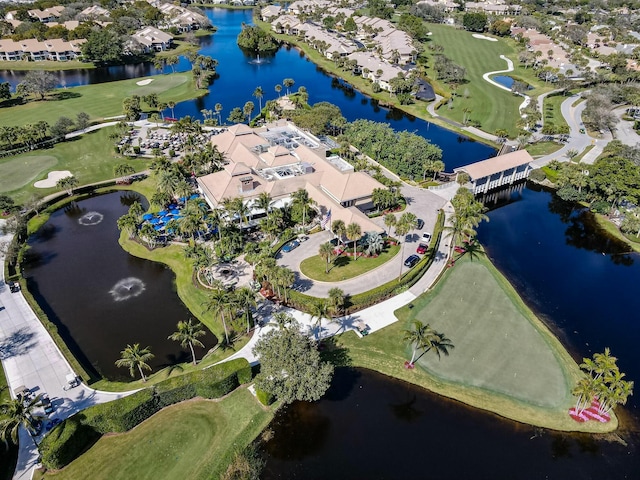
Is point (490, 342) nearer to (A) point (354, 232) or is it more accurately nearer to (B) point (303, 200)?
(A) point (354, 232)

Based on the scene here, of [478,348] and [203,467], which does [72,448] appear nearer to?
[203,467]

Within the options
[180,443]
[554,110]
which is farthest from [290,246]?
[554,110]

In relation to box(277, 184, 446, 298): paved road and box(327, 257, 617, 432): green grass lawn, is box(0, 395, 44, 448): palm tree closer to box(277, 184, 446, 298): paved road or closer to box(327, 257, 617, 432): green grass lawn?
box(327, 257, 617, 432): green grass lawn

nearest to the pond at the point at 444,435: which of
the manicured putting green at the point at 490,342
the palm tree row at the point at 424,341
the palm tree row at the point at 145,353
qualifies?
the manicured putting green at the point at 490,342

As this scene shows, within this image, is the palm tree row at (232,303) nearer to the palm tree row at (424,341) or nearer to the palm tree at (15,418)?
the palm tree row at (424,341)

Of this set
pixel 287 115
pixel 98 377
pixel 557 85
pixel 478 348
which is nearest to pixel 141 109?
pixel 287 115

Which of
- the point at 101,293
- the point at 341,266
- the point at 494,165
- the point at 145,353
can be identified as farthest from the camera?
the point at 494,165
